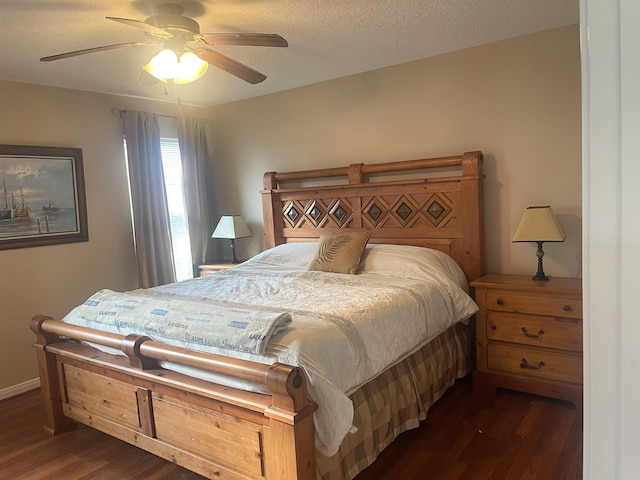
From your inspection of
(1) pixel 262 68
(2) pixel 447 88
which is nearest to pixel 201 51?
(1) pixel 262 68

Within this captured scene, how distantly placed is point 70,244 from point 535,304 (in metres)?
3.60

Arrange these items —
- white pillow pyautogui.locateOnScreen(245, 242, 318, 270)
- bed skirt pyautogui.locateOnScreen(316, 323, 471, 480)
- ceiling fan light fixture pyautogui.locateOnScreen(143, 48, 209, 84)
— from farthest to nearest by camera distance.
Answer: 1. white pillow pyautogui.locateOnScreen(245, 242, 318, 270)
2. ceiling fan light fixture pyautogui.locateOnScreen(143, 48, 209, 84)
3. bed skirt pyautogui.locateOnScreen(316, 323, 471, 480)

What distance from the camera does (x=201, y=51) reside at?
2.62m

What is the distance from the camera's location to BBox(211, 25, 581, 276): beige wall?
317 cm

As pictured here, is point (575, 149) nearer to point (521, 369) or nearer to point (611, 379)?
point (521, 369)

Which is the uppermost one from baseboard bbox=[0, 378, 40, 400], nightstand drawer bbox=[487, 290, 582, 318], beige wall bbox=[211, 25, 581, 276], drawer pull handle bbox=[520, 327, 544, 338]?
beige wall bbox=[211, 25, 581, 276]

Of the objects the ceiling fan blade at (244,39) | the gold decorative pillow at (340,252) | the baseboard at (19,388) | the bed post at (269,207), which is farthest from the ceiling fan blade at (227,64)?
the baseboard at (19,388)

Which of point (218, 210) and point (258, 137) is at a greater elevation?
point (258, 137)

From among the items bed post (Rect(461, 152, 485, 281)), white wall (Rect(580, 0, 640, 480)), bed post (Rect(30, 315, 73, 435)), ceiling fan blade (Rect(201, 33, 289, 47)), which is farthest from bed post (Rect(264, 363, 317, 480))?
bed post (Rect(461, 152, 485, 281))

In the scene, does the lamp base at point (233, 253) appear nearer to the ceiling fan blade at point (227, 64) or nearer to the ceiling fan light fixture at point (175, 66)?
the ceiling fan blade at point (227, 64)

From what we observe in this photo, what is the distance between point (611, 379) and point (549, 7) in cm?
294

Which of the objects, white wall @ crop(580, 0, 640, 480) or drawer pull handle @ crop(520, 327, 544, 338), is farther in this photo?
drawer pull handle @ crop(520, 327, 544, 338)

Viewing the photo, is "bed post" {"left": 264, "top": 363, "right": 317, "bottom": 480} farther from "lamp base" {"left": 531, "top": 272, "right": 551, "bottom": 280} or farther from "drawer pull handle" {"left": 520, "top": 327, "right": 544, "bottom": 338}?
"lamp base" {"left": 531, "top": 272, "right": 551, "bottom": 280}

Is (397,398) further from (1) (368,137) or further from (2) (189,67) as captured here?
(1) (368,137)
